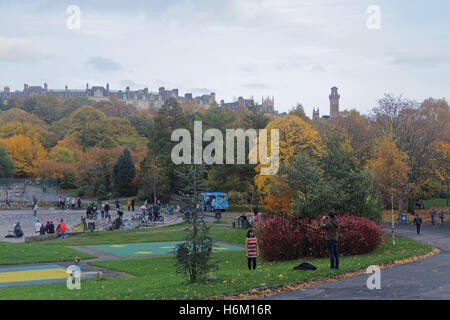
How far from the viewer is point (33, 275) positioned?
2000cm

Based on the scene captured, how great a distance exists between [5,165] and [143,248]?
198 feet

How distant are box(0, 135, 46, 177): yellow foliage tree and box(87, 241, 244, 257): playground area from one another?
62556 millimetres

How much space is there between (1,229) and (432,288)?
123 ft

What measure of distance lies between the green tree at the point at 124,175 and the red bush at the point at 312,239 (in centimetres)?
5867

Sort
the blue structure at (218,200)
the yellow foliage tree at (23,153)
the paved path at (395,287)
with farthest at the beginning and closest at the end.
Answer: the yellow foliage tree at (23,153)
the blue structure at (218,200)
the paved path at (395,287)

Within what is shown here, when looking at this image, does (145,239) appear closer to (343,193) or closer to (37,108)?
(343,193)

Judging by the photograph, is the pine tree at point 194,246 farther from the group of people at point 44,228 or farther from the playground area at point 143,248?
the group of people at point 44,228

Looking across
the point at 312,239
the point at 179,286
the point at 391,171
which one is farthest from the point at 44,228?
the point at 179,286

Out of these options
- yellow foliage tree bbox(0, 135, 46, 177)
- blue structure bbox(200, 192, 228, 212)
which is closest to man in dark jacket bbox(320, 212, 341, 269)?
blue structure bbox(200, 192, 228, 212)

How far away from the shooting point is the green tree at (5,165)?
Result: 79.6 meters

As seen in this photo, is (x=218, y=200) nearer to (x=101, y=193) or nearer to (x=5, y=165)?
(x=101, y=193)

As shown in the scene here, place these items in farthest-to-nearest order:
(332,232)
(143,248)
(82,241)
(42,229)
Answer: (42,229)
(82,241)
(143,248)
(332,232)

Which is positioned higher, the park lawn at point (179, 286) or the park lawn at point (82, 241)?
the park lawn at point (179, 286)

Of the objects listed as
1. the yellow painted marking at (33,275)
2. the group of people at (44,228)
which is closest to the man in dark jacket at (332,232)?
the yellow painted marking at (33,275)
